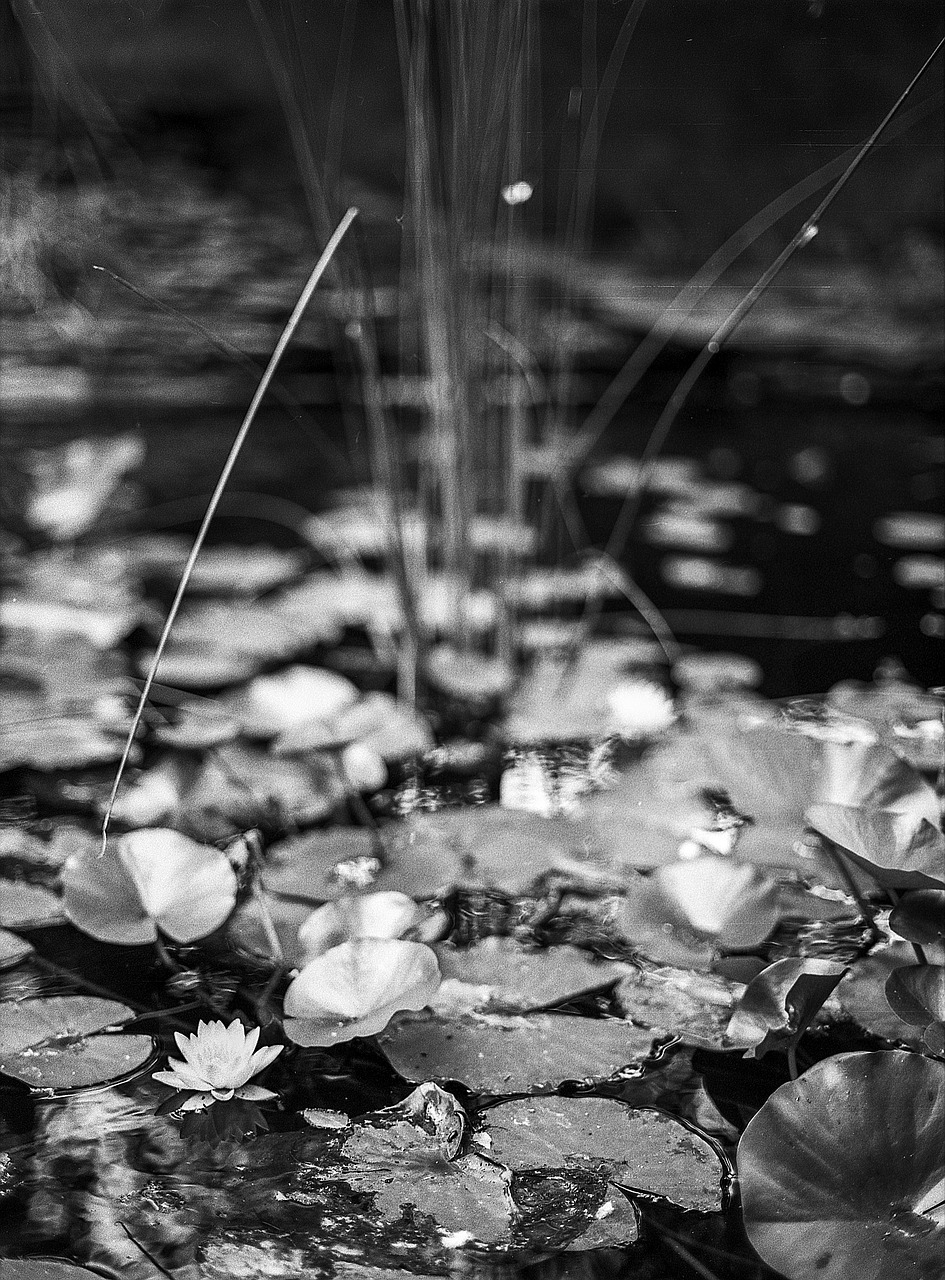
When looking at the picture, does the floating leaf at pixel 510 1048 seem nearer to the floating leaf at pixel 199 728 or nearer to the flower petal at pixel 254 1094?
the flower petal at pixel 254 1094

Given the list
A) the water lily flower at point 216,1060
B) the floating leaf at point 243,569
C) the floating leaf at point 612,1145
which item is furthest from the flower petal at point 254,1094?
the floating leaf at point 243,569

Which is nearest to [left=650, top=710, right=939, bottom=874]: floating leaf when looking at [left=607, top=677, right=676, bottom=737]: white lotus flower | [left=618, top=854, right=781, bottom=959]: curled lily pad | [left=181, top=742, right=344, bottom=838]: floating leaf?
[left=618, top=854, right=781, bottom=959]: curled lily pad

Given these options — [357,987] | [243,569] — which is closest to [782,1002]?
[357,987]

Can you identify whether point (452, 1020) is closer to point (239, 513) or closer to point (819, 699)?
point (819, 699)

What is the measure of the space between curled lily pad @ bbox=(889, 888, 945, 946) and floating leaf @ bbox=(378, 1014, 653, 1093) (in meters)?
0.15

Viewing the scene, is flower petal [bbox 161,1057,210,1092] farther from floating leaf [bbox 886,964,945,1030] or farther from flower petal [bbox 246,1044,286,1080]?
floating leaf [bbox 886,964,945,1030]

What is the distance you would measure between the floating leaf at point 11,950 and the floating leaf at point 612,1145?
315mm

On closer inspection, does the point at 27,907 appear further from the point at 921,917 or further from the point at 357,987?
the point at 921,917

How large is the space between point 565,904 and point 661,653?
52 cm

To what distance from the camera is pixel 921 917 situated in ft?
1.96

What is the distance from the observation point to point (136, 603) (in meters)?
1.30

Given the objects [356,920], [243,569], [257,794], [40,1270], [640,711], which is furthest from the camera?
[243,569]

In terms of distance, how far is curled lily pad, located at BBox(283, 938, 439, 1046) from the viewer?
1.96ft

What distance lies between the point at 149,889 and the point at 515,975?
23 cm
